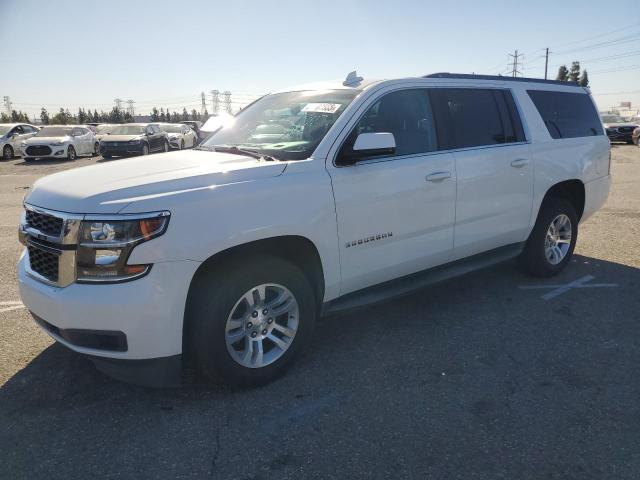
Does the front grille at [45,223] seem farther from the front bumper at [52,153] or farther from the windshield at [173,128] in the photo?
the windshield at [173,128]

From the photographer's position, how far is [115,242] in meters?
2.63

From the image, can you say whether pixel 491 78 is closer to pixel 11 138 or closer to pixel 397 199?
pixel 397 199

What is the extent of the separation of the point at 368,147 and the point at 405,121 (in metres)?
0.77

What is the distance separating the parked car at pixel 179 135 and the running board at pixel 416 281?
2096cm

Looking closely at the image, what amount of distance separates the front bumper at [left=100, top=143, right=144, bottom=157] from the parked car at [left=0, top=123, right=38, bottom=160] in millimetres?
4621

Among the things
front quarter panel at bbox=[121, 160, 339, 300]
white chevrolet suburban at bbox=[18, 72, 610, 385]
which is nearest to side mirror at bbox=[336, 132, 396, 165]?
white chevrolet suburban at bbox=[18, 72, 610, 385]

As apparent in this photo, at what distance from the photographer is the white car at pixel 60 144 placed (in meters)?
20.9

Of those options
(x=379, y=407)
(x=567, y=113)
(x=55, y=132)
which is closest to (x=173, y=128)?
(x=55, y=132)

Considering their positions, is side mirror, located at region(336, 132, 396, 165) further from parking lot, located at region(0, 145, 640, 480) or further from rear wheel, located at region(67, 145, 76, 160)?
rear wheel, located at region(67, 145, 76, 160)

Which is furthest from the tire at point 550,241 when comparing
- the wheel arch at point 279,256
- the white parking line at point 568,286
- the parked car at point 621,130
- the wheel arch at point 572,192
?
the parked car at point 621,130

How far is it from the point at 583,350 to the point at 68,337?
3427 mm

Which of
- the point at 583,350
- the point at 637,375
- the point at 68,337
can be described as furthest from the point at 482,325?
the point at 68,337

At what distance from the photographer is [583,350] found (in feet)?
12.3

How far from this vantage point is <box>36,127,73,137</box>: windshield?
22.2 m
